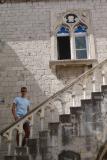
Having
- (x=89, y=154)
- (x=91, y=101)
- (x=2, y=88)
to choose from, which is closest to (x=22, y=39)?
(x=2, y=88)

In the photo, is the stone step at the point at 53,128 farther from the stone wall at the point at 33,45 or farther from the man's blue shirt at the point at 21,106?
the stone wall at the point at 33,45

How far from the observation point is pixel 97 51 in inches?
503

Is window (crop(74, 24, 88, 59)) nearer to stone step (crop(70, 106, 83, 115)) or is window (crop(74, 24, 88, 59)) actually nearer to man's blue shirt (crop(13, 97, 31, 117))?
man's blue shirt (crop(13, 97, 31, 117))

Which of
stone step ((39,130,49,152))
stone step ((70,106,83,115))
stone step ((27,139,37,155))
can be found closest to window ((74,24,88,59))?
stone step ((70,106,83,115))

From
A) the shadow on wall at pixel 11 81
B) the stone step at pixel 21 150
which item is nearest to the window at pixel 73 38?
the shadow on wall at pixel 11 81

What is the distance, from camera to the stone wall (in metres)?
12.2

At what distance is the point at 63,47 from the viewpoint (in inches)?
520

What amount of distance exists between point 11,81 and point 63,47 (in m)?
2.22

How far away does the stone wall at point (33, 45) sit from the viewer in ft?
39.9

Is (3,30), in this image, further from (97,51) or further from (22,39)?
(97,51)

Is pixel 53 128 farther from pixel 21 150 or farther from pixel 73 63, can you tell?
pixel 73 63

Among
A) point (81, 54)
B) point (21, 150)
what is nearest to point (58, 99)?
point (21, 150)

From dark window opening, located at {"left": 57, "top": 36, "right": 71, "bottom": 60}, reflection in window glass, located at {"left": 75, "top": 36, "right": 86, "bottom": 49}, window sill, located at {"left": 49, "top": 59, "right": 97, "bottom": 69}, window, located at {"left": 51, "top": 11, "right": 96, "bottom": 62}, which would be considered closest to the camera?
window sill, located at {"left": 49, "top": 59, "right": 97, "bottom": 69}

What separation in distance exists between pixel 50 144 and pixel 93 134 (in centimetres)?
99
